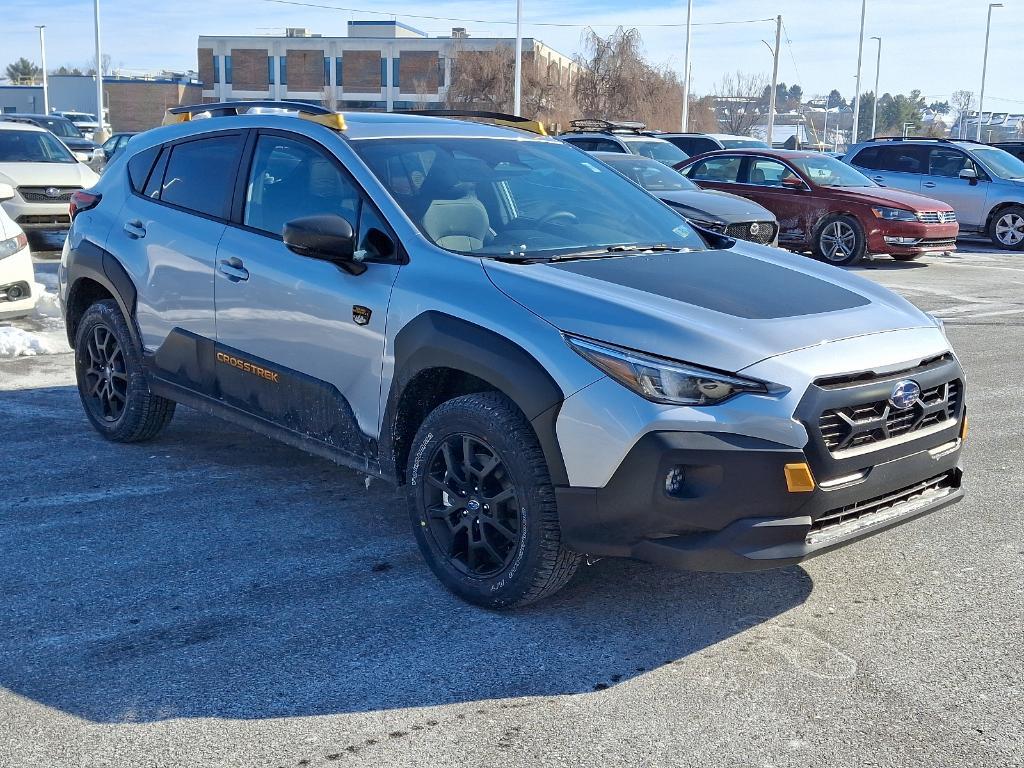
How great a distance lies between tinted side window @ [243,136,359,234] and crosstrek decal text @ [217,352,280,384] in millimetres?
593

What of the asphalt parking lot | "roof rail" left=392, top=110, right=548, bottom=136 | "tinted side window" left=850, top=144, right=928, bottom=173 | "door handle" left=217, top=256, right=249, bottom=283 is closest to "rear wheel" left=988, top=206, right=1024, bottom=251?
"tinted side window" left=850, top=144, right=928, bottom=173

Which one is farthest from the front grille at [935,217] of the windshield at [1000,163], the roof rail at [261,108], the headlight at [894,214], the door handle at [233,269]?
the door handle at [233,269]

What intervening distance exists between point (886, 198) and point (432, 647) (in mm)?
14272

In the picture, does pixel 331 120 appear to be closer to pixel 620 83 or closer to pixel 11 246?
pixel 11 246

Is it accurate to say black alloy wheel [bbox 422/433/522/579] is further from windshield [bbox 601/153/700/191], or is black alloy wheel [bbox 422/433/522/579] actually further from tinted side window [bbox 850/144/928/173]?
tinted side window [bbox 850/144/928/173]

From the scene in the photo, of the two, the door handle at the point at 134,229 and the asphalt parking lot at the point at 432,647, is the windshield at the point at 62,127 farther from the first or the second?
the asphalt parking lot at the point at 432,647

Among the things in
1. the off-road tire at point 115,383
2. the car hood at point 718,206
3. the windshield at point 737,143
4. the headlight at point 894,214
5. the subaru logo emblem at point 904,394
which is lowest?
the off-road tire at point 115,383

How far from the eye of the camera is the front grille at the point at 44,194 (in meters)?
15.7

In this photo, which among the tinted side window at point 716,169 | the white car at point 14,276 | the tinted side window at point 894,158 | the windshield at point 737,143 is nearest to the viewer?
the white car at point 14,276

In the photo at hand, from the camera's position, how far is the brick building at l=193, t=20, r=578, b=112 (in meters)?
82.7

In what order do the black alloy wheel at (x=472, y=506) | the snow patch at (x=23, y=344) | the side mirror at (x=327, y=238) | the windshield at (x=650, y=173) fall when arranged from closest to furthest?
the black alloy wheel at (x=472, y=506) < the side mirror at (x=327, y=238) < the snow patch at (x=23, y=344) < the windshield at (x=650, y=173)

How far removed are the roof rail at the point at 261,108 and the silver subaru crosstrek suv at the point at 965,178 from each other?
16361 mm

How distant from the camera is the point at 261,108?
5953mm

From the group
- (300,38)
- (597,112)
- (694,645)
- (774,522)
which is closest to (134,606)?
(694,645)
